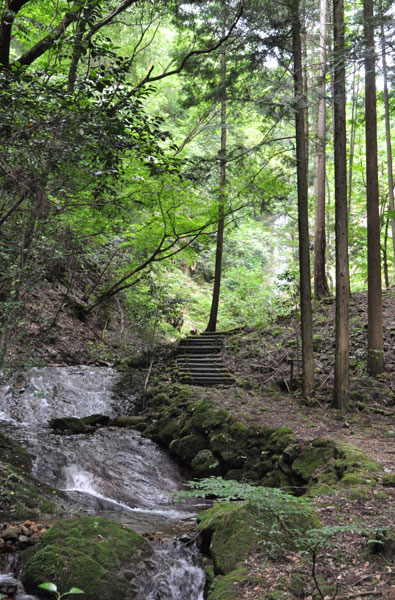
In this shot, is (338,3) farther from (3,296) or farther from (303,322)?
(3,296)

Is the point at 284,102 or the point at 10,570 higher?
the point at 284,102

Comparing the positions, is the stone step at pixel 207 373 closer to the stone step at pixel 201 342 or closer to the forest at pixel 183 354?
the forest at pixel 183 354

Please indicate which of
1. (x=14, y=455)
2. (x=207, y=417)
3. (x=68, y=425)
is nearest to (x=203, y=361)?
(x=207, y=417)

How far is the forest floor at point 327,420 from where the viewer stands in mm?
2875

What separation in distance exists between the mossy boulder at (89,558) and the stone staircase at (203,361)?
6.60m

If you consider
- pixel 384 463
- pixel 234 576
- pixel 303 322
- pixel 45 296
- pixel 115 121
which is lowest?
pixel 234 576

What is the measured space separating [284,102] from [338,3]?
6.77 ft

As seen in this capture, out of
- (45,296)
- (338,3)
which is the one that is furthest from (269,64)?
(45,296)

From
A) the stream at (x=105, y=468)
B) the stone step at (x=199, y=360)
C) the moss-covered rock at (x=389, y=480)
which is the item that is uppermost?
the stone step at (x=199, y=360)

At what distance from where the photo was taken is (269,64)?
9250mm

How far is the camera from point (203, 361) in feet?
40.7

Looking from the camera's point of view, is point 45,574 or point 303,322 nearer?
point 45,574

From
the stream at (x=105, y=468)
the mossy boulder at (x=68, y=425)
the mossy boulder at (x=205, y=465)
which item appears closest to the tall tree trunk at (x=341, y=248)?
the mossy boulder at (x=205, y=465)

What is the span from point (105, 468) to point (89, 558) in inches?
129
